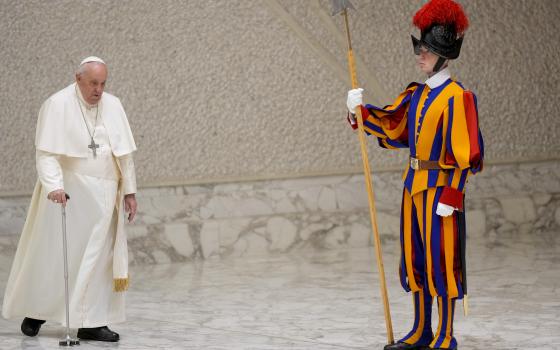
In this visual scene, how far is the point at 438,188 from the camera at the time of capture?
4.21m

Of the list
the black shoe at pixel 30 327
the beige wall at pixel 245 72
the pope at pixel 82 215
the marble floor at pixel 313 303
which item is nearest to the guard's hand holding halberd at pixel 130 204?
the pope at pixel 82 215

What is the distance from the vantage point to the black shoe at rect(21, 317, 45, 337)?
5031 mm

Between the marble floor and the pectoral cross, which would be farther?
the pectoral cross

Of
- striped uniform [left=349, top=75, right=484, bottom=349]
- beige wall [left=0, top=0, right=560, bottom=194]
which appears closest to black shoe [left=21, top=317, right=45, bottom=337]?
striped uniform [left=349, top=75, right=484, bottom=349]

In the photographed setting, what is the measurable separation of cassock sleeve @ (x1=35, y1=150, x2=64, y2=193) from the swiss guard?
56.5 inches

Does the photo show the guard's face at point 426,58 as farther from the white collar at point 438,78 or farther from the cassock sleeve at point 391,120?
the cassock sleeve at point 391,120

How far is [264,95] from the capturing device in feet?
25.4

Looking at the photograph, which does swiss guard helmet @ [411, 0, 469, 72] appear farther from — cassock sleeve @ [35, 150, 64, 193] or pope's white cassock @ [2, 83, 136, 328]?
cassock sleeve @ [35, 150, 64, 193]

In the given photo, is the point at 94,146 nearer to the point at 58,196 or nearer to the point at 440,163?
the point at 58,196

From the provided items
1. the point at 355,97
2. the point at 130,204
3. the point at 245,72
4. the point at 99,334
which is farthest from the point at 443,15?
the point at 245,72

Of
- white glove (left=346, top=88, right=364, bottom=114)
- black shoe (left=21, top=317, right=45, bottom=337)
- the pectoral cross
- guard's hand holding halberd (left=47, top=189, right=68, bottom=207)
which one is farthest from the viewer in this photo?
black shoe (left=21, top=317, right=45, bottom=337)

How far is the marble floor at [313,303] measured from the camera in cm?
477

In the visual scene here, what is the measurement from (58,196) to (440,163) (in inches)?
68.4

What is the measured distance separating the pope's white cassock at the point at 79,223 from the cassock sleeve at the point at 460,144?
1.62m
